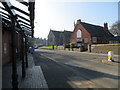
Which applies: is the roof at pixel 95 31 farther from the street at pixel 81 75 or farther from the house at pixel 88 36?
the street at pixel 81 75

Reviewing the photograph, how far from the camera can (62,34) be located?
72.0 m

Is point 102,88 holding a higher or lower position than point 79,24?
lower

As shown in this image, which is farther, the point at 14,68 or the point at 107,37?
the point at 107,37

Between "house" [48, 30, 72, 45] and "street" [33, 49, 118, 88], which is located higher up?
"house" [48, 30, 72, 45]

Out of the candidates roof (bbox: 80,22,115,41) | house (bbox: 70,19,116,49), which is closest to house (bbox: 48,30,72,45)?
house (bbox: 70,19,116,49)

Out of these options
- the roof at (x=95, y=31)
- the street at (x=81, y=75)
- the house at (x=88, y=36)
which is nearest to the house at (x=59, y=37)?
the house at (x=88, y=36)

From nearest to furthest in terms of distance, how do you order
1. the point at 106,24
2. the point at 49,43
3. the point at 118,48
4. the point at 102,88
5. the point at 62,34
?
the point at 102,88, the point at 118,48, the point at 106,24, the point at 62,34, the point at 49,43

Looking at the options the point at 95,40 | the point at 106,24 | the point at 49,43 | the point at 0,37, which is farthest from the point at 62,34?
the point at 0,37

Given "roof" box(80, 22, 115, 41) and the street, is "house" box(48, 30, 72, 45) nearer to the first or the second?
"roof" box(80, 22, 115, 41)

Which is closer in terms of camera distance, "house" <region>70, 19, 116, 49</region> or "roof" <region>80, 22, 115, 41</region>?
"house" <region>70, 19, 116, 49</region>

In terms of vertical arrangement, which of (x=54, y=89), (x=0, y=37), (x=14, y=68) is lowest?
(x=54, y=89)

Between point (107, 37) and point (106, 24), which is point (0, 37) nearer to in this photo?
point (107, 37)

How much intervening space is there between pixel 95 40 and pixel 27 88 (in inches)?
1512

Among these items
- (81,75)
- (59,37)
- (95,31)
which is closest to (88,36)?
(95,31)
